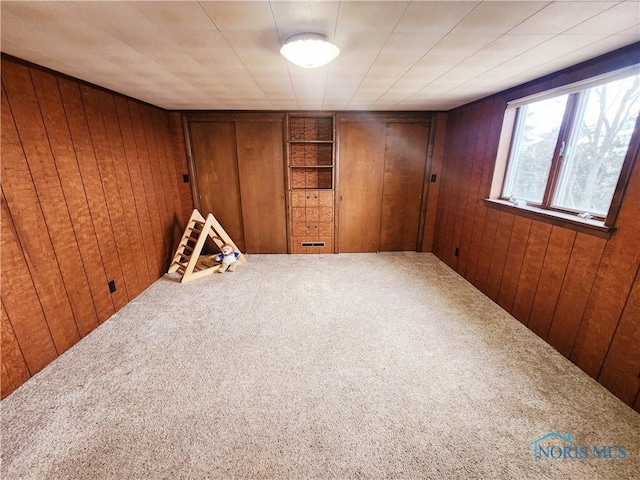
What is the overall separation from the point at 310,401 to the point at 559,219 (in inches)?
90.5

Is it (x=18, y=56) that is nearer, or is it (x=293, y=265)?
(x=18, y=56)

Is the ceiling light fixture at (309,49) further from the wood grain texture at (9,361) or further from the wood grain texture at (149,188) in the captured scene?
the wood grain texture at (9,361)

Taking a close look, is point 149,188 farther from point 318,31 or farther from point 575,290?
point 575,290

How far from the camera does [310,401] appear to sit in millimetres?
1639

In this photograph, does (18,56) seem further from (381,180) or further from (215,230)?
(381,180)

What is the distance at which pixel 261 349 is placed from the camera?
2104 mm

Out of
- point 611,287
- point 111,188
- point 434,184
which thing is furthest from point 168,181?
point 611,287

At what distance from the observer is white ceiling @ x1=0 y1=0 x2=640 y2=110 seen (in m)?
1.21

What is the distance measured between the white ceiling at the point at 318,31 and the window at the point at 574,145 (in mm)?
280

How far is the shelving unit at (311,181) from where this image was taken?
3.89 m

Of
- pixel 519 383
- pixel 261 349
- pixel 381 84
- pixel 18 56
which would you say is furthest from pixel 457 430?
pixel 18 56

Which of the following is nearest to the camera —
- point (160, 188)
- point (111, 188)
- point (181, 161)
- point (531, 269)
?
point (531, 269)

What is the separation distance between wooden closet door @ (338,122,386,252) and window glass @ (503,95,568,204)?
1.70 metres

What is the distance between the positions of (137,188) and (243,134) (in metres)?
1.58
